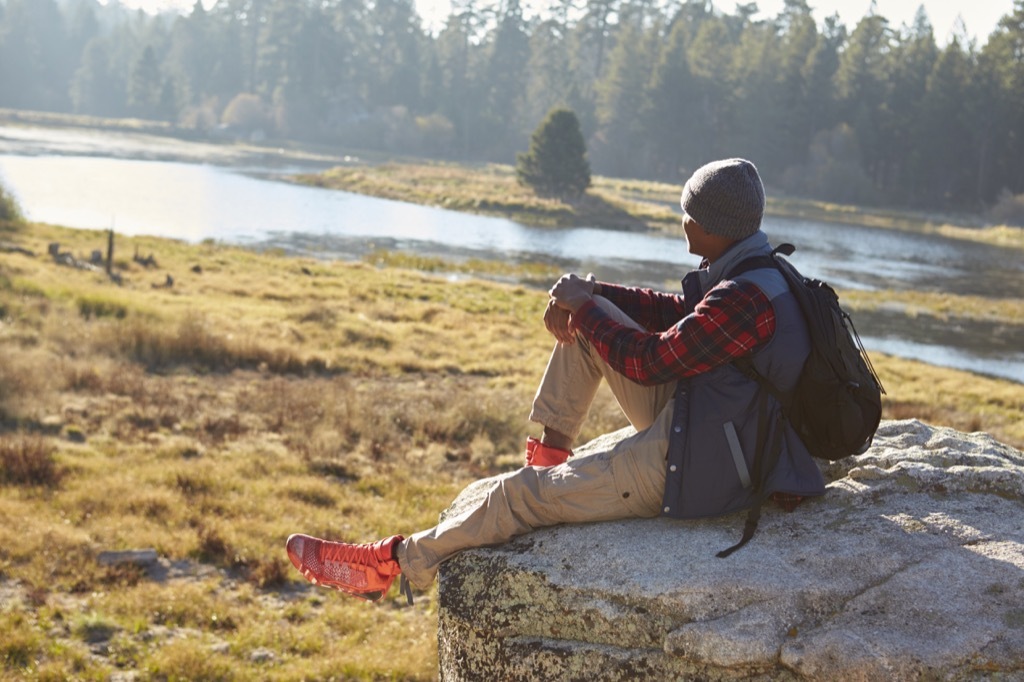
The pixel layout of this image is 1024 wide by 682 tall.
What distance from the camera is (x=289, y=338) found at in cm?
1827

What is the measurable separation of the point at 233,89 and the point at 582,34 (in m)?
57.6

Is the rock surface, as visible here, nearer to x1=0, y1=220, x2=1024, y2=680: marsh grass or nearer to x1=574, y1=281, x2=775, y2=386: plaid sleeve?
x1=574, y1=281, x2=775, y2=386: plaid sleeve

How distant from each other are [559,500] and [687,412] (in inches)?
26.6

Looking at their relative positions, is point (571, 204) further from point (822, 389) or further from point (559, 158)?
point (822, 389)

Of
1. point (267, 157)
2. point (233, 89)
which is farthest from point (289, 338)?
point (233, 89)

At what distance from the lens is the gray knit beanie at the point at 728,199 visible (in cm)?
399

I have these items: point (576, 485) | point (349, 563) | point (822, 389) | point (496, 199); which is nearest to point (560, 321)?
point (576, 485)

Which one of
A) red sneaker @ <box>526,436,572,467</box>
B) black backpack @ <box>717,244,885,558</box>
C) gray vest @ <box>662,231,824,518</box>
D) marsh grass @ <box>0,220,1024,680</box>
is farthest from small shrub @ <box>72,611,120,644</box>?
black backpack @ <box>717,244,885,558</box>

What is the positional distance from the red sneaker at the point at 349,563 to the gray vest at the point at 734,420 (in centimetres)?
130

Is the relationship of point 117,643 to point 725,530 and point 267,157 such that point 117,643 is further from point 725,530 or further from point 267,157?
point 267,157

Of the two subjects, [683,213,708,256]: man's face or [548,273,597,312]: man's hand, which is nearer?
[683,213,708,256]: man's face

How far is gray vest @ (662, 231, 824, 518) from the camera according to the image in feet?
12.7

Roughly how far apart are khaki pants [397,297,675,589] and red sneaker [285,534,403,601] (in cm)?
8

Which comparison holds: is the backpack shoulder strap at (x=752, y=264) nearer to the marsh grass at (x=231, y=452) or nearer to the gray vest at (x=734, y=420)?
the gray vest at (x=734, y=420)
